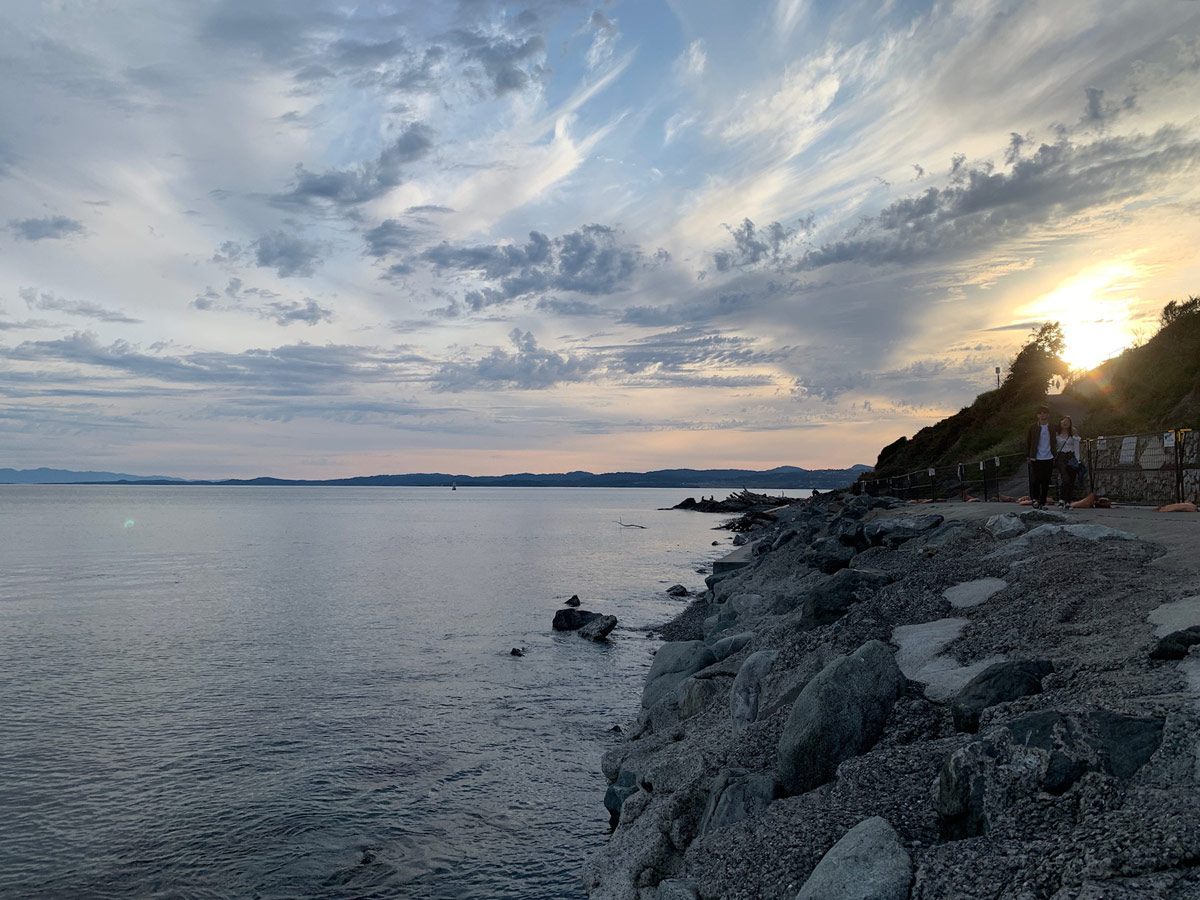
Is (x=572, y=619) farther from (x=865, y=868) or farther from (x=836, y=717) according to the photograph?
(x=865, y=868)

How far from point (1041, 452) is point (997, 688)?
13748 mm

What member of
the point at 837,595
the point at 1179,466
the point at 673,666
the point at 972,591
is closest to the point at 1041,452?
the point at 1179,466

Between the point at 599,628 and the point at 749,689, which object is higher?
the point at 749,689

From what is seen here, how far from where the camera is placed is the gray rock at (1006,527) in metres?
12.8

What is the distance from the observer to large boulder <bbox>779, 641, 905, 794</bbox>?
598cm

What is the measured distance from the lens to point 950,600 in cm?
949

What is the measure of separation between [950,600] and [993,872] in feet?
19.9

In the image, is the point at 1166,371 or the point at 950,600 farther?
the point at 1166,371

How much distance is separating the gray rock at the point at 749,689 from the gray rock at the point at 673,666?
2.80 m

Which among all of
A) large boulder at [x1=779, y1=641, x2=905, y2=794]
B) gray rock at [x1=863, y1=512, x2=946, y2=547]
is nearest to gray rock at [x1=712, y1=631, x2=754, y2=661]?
gray rock at [x1=863, y1=512, x2=946, y2=547]

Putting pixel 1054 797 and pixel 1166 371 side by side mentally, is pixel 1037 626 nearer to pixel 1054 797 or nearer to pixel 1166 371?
pixel 1054 797

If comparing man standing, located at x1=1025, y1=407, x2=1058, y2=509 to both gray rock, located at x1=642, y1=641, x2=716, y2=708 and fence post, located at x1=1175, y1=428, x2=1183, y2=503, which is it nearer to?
fence post, located at x1=1175, y1=428, x2=1183, y2=503

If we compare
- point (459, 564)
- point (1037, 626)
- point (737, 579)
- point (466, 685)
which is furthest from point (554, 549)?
point (1037, 626)

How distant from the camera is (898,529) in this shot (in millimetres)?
17125
